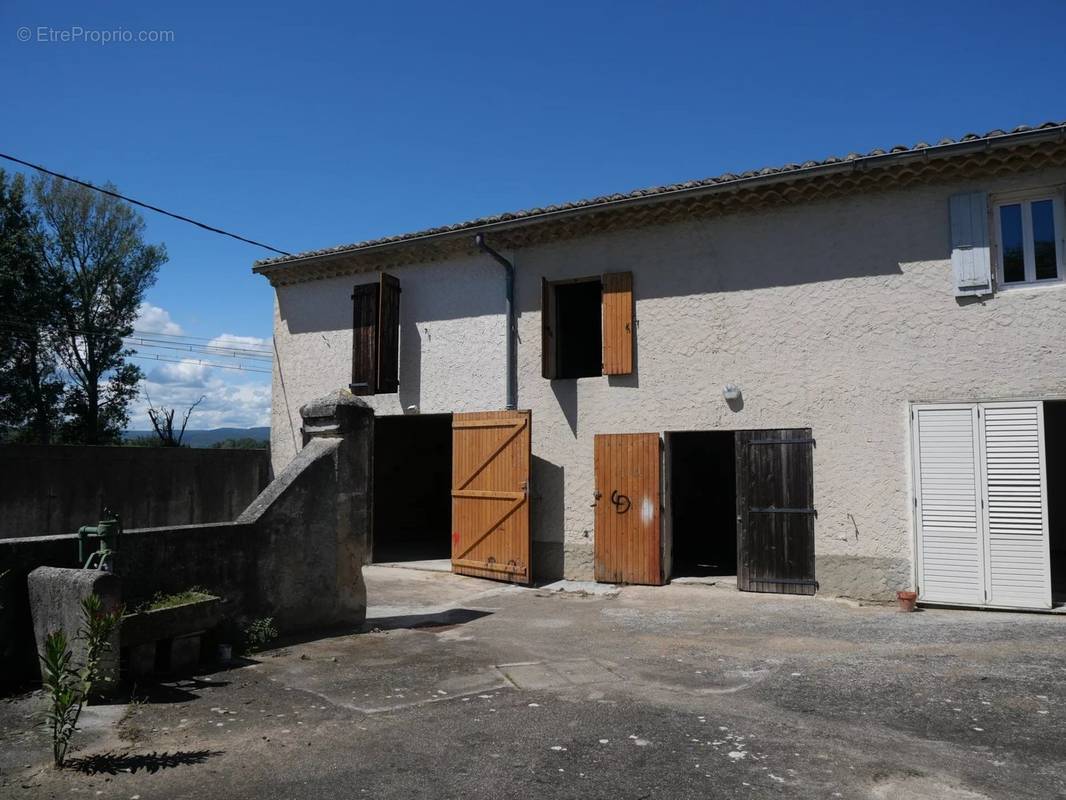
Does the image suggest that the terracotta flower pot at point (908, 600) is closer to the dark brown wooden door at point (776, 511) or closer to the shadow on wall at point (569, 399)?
the dark brown wooden door at point (776, 511)

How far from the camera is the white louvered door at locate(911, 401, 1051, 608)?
7688mm

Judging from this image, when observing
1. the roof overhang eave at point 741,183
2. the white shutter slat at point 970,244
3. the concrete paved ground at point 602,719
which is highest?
the roof overhang eave at point 741,183

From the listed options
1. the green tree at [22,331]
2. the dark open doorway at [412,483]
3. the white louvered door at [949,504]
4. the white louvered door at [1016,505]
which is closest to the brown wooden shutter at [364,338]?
the dark open doorway at [412,483]

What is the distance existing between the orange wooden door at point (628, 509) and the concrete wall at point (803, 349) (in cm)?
23

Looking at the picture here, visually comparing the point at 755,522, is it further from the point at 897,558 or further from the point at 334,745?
the point at 334,745

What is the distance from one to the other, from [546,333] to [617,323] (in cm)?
108

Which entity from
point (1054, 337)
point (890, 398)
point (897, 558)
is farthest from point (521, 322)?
point (1054, 337)

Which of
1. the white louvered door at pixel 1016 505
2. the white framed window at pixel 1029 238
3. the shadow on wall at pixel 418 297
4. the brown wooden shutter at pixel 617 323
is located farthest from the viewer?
the shadow on wall at pixel 418 297

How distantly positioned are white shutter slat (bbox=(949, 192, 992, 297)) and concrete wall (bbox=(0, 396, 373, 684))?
22.3 feet

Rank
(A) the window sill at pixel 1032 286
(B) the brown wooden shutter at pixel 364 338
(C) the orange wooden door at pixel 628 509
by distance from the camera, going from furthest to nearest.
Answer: (B) the brown wooden shutter at pixel 364 338 < (C) the orange wooden door at pixel 628 509 < (A) the window sill at pixel 1032 286

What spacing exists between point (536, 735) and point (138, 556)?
11.1 feet

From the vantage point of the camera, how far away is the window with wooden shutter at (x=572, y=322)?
1005 cm

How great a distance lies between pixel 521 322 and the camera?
10.9 m

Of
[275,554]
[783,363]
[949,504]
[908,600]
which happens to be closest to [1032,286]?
[949,504]
